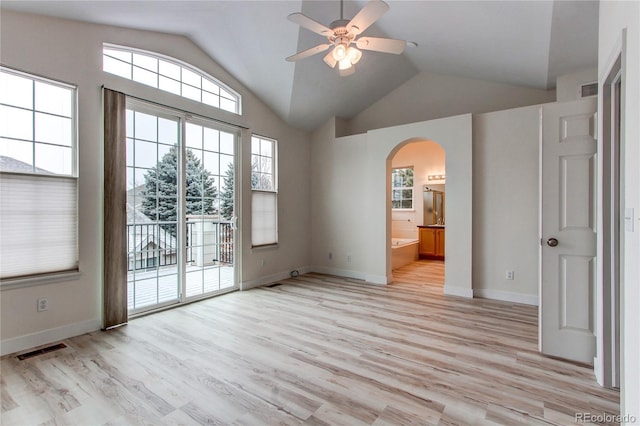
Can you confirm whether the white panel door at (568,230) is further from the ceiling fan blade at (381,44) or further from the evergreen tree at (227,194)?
the evergreen tree at (227,194)

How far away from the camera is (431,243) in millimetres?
7625

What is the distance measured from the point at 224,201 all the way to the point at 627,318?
435 centimetres

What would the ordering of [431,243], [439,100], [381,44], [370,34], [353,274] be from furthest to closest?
[431,243]
[353,274]
[439,100]
[370,34]
[381,44]

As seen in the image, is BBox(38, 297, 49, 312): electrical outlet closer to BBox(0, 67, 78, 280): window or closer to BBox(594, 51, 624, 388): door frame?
BBox(0, 67, 78, 280): window

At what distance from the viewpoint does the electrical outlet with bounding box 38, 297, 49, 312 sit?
2.89 m

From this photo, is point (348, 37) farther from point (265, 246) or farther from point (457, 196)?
point (265, 246)

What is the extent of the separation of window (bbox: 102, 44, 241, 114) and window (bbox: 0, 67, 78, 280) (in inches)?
24.9

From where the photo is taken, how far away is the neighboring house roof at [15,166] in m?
2.70

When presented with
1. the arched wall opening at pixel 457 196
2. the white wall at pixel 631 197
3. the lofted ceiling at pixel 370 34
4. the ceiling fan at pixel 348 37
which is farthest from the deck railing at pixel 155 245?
the white wall at pixel 631 197

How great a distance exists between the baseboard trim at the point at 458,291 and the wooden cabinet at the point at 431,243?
3.05m

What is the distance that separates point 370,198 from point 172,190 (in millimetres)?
3126

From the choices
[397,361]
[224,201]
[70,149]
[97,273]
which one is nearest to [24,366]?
[97,273]

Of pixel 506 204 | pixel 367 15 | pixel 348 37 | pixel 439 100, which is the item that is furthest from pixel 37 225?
pixel 439 100

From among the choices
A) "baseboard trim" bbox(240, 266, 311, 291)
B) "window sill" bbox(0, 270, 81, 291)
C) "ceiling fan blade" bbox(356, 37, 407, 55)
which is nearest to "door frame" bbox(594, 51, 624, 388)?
"ceiling fan blade" bbox(356, 37, 407, 55)
